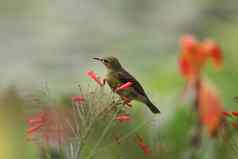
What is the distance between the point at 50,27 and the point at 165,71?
5.93 metres

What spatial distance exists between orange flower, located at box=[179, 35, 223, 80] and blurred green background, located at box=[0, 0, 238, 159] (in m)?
0.77

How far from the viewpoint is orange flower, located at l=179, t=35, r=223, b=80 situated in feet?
22.3

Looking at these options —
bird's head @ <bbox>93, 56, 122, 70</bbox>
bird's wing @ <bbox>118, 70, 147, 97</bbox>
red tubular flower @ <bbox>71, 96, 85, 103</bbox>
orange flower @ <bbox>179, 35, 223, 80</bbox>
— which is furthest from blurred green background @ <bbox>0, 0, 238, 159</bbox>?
red tubular flower @ <bbox>71, 96, 85, 103</bbox>

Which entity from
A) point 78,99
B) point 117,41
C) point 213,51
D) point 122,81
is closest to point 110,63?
point 122,81

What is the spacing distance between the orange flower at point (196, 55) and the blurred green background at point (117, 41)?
769mm

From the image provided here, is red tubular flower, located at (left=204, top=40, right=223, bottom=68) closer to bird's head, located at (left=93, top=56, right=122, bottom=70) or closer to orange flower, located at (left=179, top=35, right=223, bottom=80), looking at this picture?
orange flower, located at (left=179, top=35, right=223, bottom=80)

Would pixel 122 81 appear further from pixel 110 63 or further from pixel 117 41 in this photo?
pixel 117 41

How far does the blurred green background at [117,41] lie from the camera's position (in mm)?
10867

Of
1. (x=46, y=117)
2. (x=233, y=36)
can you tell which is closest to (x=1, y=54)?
(x=233, y=36)

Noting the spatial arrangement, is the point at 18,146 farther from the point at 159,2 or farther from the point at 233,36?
the point at 159,2

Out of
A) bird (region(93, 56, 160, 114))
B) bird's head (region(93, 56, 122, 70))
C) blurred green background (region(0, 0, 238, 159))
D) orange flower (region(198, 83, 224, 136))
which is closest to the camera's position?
bird (region(93, 56, 160, 114))

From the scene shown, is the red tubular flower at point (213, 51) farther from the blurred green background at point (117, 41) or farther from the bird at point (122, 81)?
the bird at point (122, 81)

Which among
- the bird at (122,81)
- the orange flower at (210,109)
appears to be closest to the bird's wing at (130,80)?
the bird at (122,81)

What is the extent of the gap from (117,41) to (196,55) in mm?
9771
